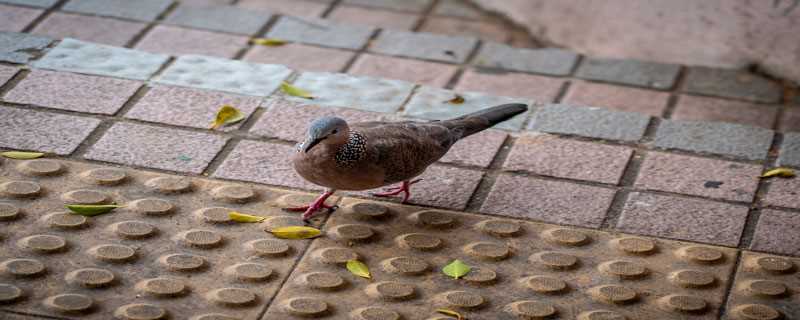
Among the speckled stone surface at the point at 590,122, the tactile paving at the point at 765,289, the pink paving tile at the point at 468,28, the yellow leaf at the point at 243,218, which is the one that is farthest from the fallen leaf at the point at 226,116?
the tactile paving at the point at 765,289

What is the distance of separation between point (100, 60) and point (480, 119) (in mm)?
2222

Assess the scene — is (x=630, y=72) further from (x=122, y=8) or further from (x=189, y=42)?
(x=122, y=8)

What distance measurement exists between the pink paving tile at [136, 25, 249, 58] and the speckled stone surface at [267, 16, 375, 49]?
26cm

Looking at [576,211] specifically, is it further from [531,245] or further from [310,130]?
[310,130]

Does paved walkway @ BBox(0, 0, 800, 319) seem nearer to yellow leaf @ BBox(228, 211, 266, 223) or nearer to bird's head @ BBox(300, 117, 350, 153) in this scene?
yellow leaf @ BBox(228, 211, 266, 223)

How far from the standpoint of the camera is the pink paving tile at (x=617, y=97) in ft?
17.9

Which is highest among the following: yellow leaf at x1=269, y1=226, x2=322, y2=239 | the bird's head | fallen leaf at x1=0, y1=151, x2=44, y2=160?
fallen leaf at x1=0, y1=151, x2=44, y2=160

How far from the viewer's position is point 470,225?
427cm

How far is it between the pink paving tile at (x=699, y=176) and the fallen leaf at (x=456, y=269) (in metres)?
A: 1.06

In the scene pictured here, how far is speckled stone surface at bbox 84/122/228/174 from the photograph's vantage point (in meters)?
4.59

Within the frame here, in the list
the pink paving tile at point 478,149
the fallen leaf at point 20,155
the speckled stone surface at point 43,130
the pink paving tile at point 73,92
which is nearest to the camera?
the fallen leaf at point 20,155

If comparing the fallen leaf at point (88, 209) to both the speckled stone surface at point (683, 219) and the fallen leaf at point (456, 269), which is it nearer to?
the fallen leaf at point (456, 269)

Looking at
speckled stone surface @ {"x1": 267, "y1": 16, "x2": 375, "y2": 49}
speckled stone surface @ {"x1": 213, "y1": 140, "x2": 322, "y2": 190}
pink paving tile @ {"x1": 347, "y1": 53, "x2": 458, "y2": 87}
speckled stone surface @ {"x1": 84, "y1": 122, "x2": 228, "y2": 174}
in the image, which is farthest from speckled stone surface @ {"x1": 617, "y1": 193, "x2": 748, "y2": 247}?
speckled stone surface @ {"x1": 267, "y1": 16, "x2": 375, "y2": 49}

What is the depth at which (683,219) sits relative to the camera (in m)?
4.34
